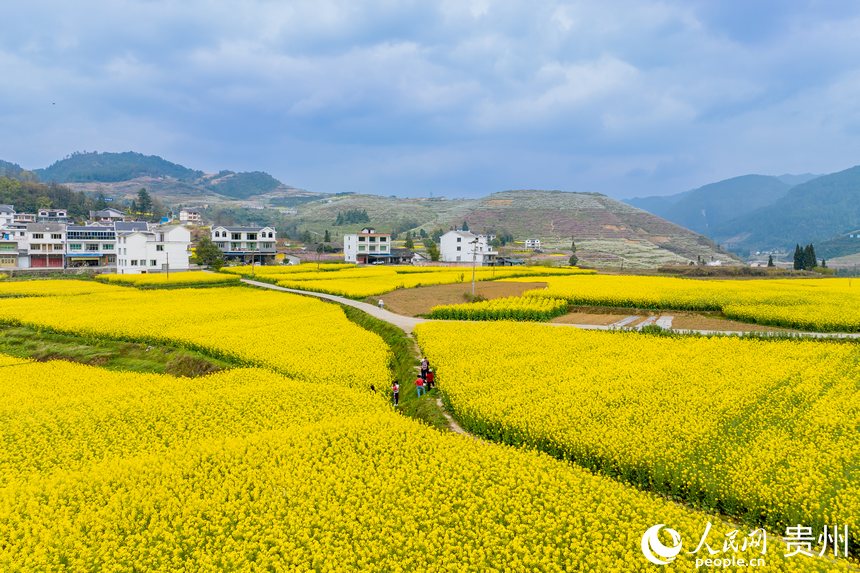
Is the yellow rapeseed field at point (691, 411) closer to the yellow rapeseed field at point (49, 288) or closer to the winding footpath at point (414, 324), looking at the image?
the winding footpath at point (414, 324)

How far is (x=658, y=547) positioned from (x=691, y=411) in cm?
764

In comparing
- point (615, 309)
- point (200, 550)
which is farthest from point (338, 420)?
point (615, 309)

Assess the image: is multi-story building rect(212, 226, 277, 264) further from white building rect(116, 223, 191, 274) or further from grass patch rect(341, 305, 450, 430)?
Result: grass patch rect(341, 305, 450, 430)

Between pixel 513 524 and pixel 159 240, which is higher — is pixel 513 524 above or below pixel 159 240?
below

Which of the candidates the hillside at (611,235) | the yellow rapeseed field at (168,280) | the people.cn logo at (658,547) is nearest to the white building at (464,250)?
the hillside at (611,235)

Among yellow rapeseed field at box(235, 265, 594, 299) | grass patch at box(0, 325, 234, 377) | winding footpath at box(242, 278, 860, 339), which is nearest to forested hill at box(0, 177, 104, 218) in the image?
yellow rapeseed field at box(235, 265, 594, 299)

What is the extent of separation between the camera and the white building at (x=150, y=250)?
7675cm

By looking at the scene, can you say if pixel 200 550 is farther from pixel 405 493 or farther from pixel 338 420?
pixel 338 420

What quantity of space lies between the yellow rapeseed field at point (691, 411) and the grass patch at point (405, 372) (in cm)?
84

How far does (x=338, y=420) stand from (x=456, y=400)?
435cm

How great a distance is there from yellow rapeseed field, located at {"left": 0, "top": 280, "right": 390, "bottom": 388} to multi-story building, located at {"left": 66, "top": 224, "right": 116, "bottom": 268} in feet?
119

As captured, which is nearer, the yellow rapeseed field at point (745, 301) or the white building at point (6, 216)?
the yellow rapeseed field at point (745, 301)

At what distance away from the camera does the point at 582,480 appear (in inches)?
463

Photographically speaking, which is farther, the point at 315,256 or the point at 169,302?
the point at 315,256
